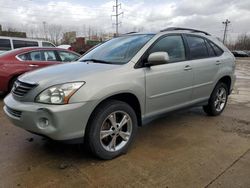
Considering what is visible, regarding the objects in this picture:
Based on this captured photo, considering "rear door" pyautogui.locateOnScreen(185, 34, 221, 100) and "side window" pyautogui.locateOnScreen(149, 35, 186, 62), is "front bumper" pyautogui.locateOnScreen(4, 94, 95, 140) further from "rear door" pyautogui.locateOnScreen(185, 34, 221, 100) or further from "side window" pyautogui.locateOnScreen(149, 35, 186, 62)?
"rear door" pyautogui.locateOnScreen(185, 34, 221, 100)

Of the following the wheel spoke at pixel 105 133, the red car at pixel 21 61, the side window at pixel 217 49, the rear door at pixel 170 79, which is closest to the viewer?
the wheel spoke at pixel 105 133

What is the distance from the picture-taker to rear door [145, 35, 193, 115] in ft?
11.3

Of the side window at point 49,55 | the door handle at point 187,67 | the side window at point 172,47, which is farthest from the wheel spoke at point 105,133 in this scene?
the side window at point 49,55

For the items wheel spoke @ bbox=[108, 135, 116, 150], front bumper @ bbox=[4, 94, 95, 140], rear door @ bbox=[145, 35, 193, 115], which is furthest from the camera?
rear door @ bbox=[145, 35, 193, 115]

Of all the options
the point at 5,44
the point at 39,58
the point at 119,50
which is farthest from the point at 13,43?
the point at 119,50

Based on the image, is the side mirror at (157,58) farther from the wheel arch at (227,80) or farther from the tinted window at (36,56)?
the tinted window at (36,56)

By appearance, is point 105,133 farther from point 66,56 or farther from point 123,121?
point 66,56

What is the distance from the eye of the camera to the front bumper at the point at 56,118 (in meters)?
2.59

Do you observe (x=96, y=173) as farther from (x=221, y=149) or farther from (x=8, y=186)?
(x=221, y=149)

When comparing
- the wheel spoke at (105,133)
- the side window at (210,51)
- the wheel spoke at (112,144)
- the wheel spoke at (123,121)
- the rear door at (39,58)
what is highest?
the side window at (210,51)

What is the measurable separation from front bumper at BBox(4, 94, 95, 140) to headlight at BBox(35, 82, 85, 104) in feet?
0.20

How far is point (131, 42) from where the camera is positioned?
380 cm

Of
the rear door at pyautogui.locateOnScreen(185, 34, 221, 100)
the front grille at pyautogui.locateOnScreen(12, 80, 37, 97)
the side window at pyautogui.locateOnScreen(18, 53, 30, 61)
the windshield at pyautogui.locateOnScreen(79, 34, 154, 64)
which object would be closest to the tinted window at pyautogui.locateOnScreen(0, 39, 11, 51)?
the side window at pyautogui.locateOnScreen(18, 53, 30, 61)

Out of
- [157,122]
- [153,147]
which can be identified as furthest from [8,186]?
[157,122]
